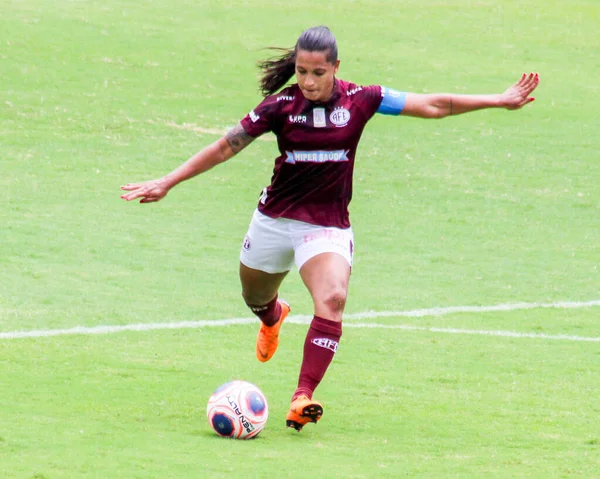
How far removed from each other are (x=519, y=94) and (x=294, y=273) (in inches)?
227

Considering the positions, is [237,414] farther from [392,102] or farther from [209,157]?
[392,102]

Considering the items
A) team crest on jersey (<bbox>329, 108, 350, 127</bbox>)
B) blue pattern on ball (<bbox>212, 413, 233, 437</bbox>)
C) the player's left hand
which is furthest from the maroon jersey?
blue pattern on ball (<bbox>212, 413, 233, 437</bbox>)

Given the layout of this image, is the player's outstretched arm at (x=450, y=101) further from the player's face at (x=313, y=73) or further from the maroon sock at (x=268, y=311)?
the maroon sock at (x=268, y=311)

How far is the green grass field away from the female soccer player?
2.74ft

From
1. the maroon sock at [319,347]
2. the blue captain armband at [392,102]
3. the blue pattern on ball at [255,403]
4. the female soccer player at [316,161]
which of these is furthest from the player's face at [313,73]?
the blue pattern on ball at [255,403]

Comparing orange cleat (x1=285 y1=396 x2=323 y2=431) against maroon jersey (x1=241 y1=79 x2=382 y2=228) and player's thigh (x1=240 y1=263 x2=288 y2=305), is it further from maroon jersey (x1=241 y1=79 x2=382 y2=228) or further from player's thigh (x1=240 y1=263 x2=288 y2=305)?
player's thigh (x1=240 y1=263 x2=288 y2=305)

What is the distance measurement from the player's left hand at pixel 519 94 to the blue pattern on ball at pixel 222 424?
2.48 m

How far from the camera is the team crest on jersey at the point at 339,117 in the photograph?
756 centimetres

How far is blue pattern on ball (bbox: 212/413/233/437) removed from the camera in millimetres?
6934

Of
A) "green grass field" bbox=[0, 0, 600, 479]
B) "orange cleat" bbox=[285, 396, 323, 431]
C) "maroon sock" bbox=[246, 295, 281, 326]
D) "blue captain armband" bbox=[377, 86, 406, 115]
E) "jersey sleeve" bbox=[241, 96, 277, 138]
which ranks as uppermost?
"blue captain armband" bbox=[377, 86, 406, 115]

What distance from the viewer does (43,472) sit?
19.4 ft

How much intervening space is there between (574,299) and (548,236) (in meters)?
3.60

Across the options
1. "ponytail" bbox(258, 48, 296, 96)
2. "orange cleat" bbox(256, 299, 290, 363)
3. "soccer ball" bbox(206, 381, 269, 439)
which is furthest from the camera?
"orange cleat" bbox(256, 299, 290, 363)

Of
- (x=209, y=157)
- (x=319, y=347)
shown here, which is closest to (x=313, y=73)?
(x=209, y=157)
